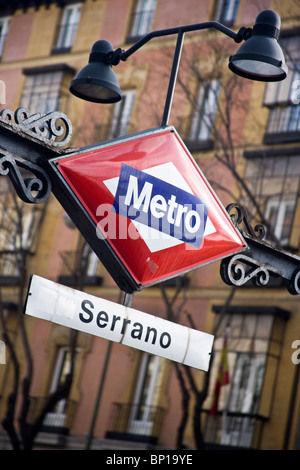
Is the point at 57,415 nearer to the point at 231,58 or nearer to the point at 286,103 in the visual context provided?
the point at 286,103

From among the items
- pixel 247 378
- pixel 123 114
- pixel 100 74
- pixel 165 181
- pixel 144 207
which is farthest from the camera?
pixel 123 114

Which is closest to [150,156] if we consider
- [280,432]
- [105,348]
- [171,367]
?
[280,432]

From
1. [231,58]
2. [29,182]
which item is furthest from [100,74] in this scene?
[29,182]

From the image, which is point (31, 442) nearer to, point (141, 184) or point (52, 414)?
point (52, 414)

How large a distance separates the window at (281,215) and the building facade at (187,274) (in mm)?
36

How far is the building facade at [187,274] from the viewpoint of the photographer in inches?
814

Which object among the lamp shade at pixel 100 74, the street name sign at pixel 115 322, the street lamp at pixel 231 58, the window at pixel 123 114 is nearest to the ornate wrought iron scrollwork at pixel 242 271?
the street name sign at pixel 115 322

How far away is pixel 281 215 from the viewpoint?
21922 mm

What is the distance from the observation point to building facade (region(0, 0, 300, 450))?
2069 centimetres

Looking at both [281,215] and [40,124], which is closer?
[40,124]

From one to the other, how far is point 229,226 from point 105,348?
62.5 feet

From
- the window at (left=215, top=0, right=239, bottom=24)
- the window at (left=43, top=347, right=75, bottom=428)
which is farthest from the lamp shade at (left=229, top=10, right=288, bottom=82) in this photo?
the window at (left=215, top=0, right=239, bottom=24)

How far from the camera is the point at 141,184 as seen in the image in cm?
501

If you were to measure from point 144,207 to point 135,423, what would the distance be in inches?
732
